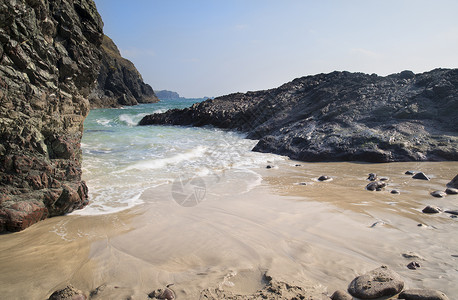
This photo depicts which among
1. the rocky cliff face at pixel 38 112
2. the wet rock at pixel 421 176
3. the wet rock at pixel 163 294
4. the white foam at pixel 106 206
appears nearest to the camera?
the wet rock at pixel 163 294

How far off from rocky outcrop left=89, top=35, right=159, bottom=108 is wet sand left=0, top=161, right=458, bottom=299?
44.6m

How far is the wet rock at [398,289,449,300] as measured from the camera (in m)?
1.92

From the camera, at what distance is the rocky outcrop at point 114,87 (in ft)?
161

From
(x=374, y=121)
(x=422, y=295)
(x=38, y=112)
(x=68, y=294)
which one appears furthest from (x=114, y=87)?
(x=422, y=295)

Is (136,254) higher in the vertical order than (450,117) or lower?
lower

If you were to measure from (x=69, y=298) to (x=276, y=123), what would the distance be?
1259 cm

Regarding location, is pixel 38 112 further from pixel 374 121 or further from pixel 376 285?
pixel 374 121

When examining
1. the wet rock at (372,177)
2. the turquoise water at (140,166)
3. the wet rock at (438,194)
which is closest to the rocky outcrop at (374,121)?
the turquoise water at (140,166)

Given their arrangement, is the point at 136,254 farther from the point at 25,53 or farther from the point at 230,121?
the point at 230,121

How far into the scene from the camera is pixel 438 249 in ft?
8.98

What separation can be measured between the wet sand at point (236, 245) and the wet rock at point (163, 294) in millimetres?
59

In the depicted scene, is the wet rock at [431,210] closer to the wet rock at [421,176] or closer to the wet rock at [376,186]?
the wet rock at [376,186]

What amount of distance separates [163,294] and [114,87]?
202 ft

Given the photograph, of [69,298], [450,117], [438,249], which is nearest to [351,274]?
[438,249]
